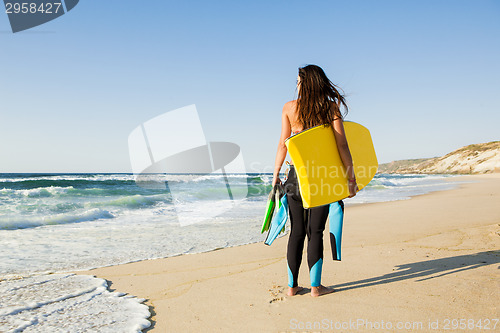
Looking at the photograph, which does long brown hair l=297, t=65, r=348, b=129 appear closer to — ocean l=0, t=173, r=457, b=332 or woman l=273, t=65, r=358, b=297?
woman l=273, t=65, r=358, b=297

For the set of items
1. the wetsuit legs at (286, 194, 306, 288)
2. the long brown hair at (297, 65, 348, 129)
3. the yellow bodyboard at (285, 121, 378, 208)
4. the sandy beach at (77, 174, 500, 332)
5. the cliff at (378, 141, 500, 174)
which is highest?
the long brown hair at (297, 65, 348, 129)

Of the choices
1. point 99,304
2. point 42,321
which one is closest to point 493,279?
point 99,304

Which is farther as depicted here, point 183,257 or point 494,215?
point 494,215

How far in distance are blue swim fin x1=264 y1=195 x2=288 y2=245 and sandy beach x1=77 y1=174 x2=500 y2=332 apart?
40 cm

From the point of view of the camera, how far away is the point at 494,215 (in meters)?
5.97

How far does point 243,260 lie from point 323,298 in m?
1.41

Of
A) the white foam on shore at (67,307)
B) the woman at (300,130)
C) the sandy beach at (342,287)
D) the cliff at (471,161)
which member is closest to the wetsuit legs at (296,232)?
the woman at (300,130)

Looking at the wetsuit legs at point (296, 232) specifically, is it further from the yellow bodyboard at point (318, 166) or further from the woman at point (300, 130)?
the yellow bodyboard at point (318, 166)

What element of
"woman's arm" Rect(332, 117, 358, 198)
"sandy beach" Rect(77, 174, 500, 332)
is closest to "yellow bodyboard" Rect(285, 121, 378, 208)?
"woman's arm" Rect(332, 117, 358, 198)

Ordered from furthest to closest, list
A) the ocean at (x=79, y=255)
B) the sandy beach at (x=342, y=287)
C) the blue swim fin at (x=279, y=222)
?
the blue swim fin at (x=279, y=222)
the ocean at (x=79, y=255)
the sandy beach at (x=342, y=287)

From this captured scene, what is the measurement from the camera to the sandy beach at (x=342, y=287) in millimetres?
1953

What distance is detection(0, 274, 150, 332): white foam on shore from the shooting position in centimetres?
195

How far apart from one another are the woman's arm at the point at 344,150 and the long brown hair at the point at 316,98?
0.18ft

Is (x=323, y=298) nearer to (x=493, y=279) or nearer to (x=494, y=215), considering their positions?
(x=493, y=279)
